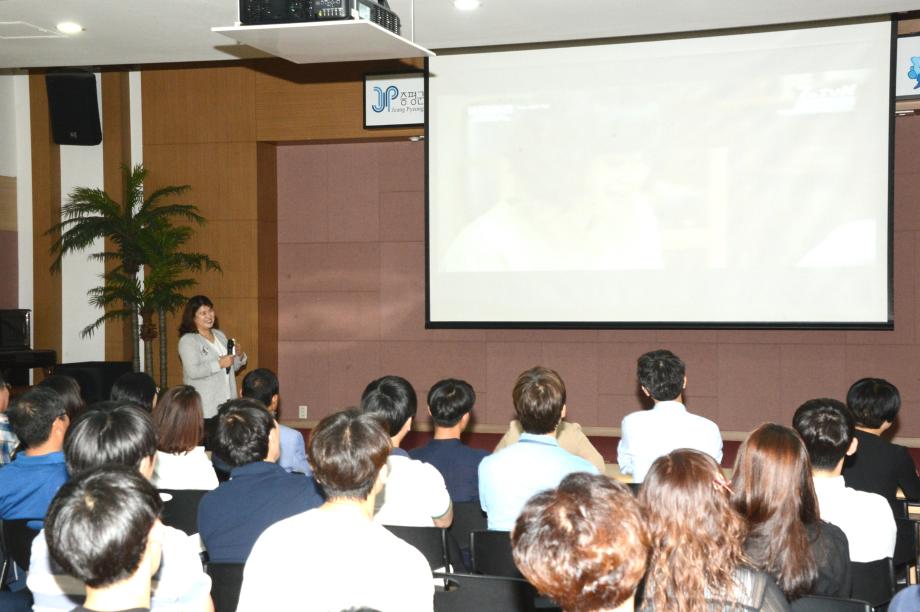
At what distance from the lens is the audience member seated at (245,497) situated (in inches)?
107

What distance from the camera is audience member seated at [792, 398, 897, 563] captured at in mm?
2814

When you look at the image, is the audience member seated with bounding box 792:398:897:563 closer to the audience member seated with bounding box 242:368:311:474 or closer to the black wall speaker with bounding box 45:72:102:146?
the audience member seated with bounding box 242:368:311:474

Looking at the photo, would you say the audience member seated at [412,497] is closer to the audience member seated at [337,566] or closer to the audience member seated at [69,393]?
the audience member seated at [337,566]

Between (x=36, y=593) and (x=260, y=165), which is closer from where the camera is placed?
(x=36, y=593)

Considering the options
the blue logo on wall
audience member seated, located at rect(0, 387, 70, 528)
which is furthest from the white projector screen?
audience member seated, located at rect(0, 387, 70, 528)

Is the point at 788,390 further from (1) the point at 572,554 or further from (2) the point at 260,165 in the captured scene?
(1) the point at 572,554

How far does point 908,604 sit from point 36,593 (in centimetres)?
195

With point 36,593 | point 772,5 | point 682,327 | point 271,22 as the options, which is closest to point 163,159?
point 271,22

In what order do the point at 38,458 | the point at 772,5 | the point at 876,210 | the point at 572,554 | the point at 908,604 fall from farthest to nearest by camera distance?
the point at 876,210 < the point at 772,5 < the point at 38,458 < the point at 908,604 < the point at 572,554

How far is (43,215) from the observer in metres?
9.06

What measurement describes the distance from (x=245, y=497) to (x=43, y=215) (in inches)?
288

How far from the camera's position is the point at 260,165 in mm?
8766

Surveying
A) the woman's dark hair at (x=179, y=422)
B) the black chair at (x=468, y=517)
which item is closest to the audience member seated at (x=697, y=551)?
the black chair at (x=468, y=517)

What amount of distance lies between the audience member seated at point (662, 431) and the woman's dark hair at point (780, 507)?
4.99 feet
